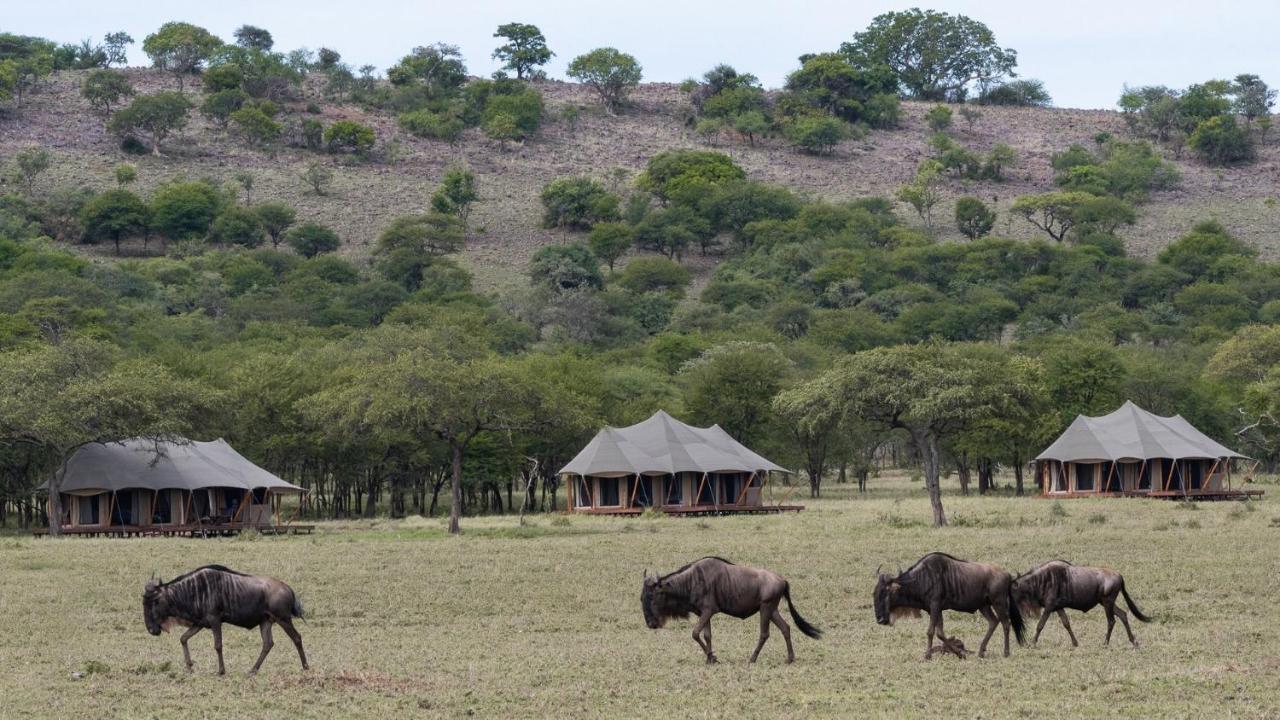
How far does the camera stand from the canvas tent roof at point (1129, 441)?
6994 cm

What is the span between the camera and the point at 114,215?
518 feet

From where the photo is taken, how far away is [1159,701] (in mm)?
18547

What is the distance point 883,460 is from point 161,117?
104 meters

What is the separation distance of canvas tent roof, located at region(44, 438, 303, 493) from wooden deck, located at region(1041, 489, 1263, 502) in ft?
110

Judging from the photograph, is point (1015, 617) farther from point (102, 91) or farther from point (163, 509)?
point (102, 91)

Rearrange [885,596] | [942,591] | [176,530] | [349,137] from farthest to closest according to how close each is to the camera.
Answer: [349,137]
[176,530]
[942,591]
[885,596]

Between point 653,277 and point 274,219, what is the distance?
141 feet

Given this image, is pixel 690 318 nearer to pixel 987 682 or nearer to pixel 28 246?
pixel 28 246

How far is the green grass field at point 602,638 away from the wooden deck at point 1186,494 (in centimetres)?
2316

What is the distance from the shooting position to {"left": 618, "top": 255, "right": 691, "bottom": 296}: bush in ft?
487

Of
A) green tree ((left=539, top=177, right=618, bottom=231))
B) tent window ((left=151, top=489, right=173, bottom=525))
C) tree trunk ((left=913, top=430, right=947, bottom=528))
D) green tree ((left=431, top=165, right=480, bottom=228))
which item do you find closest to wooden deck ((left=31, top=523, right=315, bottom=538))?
tent window ((left=151, top=489, right=173, bottom=525))

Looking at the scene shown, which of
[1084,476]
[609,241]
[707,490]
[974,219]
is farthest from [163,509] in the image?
[974,219]

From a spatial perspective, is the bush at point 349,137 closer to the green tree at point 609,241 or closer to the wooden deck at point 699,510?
the green tree at point 609,241

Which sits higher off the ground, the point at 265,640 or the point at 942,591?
the point at 942,591
